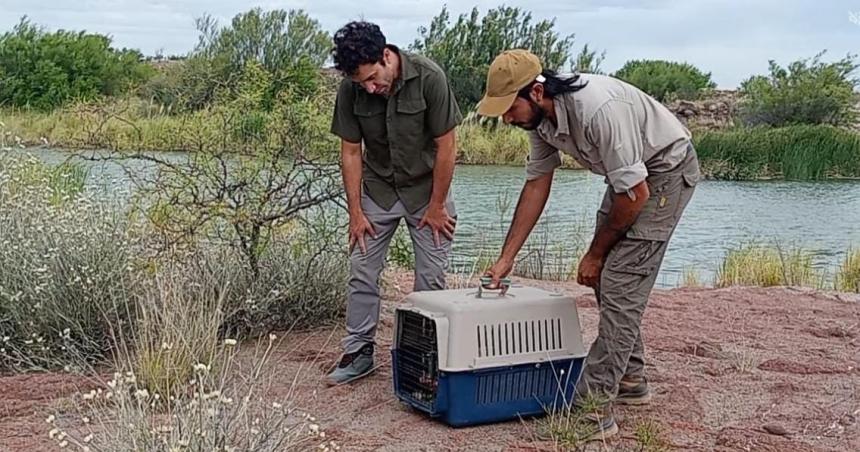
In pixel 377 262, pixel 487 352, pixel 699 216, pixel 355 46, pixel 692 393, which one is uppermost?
pixel 355 46

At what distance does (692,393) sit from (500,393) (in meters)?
1.05

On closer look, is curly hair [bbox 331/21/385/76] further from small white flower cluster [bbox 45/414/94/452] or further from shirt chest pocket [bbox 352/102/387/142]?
small white flower cluster [bbox 45/414/94/452]

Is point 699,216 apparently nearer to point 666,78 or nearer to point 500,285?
point 500,285

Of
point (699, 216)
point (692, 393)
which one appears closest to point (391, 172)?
point (692, 393)

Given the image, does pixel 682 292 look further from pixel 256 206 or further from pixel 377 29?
pixel 377 29

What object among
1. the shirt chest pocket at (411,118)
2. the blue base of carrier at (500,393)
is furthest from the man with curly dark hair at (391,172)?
the blue base of carrier at (500,393)

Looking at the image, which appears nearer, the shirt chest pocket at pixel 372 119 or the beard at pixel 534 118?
the beard at pixel 534 118

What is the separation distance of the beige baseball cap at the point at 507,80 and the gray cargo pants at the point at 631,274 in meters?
0.62

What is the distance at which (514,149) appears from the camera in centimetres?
2214

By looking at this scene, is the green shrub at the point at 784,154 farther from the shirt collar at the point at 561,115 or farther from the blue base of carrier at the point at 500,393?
the shirt collar at the point at 561,115

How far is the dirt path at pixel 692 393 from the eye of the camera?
401cm

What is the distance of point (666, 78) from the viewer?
145ft

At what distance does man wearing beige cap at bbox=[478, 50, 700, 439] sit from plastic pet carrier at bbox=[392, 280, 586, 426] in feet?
0.45

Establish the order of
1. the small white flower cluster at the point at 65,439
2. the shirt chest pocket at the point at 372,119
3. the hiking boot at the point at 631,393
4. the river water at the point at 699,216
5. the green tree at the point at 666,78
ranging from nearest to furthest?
the small white flower cluster at the point at 65,439 → the hiking boot at the point at 631,393 → the shirt chest pocket at the point at 372,119 → the river water at the point at 699,216 → the green tree at the point at 666,78
